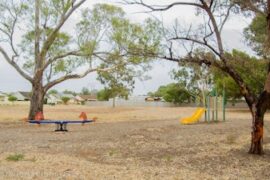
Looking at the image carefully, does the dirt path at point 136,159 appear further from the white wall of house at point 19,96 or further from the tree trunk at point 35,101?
the white wall of house at point 19,96

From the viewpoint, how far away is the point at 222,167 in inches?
355

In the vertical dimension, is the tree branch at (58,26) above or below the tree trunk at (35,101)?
above

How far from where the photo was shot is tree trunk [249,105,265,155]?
10.4 m

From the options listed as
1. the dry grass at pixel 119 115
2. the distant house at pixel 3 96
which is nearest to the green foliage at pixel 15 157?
the dry grass at pixel 119 115

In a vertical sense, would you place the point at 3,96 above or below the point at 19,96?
below

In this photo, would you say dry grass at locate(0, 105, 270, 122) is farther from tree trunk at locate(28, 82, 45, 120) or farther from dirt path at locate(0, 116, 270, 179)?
dirt path at locate(0, 116, 270, 179)

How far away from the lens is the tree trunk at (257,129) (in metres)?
10.4

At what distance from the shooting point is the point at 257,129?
1052cm

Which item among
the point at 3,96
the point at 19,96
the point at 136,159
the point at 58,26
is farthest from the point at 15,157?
the point at 19,96

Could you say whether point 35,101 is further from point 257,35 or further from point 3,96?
point 3,96

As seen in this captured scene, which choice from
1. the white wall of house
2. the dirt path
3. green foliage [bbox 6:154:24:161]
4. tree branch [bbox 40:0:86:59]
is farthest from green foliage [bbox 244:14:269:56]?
the white wall of house

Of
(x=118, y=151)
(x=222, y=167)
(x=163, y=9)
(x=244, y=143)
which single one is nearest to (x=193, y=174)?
(x=222, y=167)

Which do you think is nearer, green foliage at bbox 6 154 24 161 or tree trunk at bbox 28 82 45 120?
green foliage at bbox 6 154 24 161

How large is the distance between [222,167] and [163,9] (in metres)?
4.21
